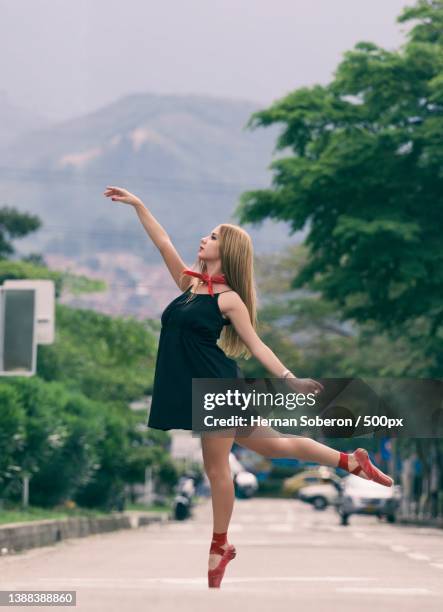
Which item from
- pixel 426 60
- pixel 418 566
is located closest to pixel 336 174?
pixel 426 60

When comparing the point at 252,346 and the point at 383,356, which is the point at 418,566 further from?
the point at 383,356

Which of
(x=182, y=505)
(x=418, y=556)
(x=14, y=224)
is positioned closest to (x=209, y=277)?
(x=418, y=556)

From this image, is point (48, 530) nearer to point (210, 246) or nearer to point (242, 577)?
point (242, 577)

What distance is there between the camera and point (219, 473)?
8.59m

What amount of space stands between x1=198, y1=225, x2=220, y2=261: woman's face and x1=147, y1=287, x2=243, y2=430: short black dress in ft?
0.86

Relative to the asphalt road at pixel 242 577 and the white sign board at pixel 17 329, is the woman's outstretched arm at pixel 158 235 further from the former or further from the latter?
the white sign board at pixel 17 329

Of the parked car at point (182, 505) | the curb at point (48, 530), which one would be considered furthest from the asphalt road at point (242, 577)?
the parked car at point (182, 505)

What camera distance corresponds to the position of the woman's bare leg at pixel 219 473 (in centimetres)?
853

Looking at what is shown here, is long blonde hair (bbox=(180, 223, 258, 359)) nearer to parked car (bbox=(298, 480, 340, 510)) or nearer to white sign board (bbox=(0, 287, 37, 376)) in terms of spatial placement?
white sign board (bbox=(0, 287, 37, 376))

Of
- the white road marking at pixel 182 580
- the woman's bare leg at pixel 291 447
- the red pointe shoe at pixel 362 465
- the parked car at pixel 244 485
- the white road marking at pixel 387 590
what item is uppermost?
the parked car at pixel 244 485

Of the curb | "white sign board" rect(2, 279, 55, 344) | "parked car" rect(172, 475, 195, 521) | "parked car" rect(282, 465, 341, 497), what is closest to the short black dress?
the curb

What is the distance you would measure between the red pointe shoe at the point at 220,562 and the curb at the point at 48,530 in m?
7.63

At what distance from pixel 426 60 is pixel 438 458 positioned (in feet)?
71.2

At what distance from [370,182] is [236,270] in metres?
21.1
